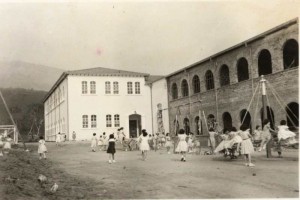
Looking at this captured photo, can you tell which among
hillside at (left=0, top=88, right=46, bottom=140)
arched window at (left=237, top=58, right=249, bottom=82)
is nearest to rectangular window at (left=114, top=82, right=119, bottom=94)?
arched window at (left=237, top=58, right=249, bottom=82)

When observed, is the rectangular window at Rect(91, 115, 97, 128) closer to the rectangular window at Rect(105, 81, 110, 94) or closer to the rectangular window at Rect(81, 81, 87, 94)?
the rectangular window at Rect(81, 81, 87, 94)

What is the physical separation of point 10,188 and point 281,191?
638 cm

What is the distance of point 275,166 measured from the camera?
485 inches

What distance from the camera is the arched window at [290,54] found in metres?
20.3

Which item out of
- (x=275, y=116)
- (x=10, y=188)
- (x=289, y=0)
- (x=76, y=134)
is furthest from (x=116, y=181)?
(x=76, y=134)

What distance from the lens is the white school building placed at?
34688mm

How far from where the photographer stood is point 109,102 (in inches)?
1416

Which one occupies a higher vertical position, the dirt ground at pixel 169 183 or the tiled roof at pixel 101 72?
the tiled roof at pixel 101 72

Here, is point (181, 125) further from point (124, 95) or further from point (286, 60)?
point (286, 60)

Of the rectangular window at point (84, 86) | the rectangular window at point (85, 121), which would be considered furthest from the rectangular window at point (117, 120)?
the rectangular window at point (84, 86)

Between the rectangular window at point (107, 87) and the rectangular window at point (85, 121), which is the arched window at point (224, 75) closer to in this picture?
the rectangular window at point (107, 87)

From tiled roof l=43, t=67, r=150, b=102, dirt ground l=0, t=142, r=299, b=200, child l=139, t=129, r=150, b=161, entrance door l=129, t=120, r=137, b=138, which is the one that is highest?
tiled roof l=43, t=67, r=150, b=102

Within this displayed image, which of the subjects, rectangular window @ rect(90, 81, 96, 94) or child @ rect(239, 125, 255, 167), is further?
rectangular window @ rect(90, 81, 96, 94)

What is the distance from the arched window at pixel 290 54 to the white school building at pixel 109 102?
1516 cm
